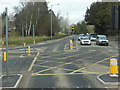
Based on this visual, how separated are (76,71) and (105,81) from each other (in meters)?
3.10

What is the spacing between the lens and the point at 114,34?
162ft

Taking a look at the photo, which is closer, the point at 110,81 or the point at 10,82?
the point at 110,81

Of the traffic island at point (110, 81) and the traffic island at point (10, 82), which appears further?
the traffic island at point (110, 81)

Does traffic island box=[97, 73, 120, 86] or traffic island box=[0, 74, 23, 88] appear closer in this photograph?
traffic island box=[0, 74, 23, 88]

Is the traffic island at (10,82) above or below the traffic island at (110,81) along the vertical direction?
below

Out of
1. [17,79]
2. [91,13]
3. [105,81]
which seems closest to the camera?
[105,81]

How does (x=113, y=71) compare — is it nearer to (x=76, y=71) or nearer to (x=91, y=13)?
(x=76, y=71)

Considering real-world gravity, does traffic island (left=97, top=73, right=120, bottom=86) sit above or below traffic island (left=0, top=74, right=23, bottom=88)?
above

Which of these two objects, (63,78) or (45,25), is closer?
(63,78)

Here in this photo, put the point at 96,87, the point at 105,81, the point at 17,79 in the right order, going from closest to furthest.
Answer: the point at 96,87 → the point at 105,81 → the point at 17,79

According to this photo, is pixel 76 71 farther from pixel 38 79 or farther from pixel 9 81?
pixel 9 81

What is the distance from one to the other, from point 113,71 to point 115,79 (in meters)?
0.61

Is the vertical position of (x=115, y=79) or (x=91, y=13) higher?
(x=91, y=13)

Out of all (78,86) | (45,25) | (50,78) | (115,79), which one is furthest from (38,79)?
(45,25)
